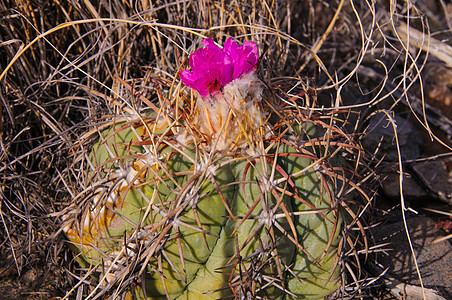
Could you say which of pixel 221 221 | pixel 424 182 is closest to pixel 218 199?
pixel 221 221

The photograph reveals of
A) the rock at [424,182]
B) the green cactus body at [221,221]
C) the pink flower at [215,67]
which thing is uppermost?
the pink flower at [215,67]

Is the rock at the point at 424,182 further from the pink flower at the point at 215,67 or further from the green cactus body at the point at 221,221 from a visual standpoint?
the pink flower at the point at 215,67

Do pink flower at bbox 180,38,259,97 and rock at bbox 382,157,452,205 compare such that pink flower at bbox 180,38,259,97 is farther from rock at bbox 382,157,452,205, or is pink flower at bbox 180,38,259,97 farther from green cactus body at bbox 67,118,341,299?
rock at bbox 382,157,452,205

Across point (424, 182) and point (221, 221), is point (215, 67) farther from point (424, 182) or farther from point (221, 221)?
point (424, 182)

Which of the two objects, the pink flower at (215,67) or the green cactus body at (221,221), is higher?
the pink flower at (215,67)

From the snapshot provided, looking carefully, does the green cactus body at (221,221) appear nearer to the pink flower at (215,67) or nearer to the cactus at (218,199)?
the cactus at (218,199)

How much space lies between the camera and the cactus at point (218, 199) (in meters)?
1.07

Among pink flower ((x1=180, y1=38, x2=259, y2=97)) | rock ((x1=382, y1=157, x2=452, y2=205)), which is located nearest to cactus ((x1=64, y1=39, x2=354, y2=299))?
pink flower ((x1=180, y1=38, x2=259, y2=97))

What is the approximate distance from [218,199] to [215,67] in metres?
0.33

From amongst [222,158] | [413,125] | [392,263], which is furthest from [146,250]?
[413,125]

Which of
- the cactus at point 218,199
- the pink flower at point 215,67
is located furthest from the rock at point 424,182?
the pink flower at point 215,67

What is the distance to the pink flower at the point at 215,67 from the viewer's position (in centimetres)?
106

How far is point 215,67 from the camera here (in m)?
1.06

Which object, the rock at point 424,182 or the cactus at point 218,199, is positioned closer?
the cactus at point 218,199
